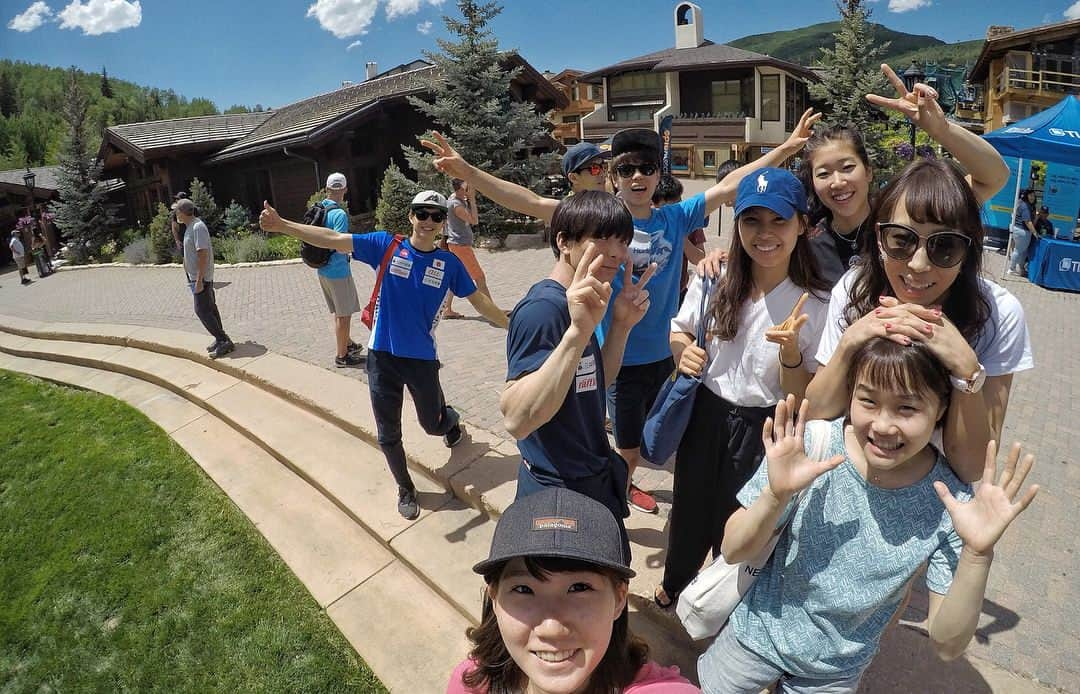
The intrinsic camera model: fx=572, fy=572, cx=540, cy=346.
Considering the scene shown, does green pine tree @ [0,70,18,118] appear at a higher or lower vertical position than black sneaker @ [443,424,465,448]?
higher

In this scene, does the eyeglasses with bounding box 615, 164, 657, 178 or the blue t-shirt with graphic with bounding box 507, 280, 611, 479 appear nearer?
the blue t-shirt with graphic with bounding box 507, 280, 611, 479

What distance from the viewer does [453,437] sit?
180 inches

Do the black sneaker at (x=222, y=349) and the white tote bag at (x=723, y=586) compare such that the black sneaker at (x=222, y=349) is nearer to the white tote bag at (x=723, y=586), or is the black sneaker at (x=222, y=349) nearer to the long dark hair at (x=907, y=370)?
the white tote bag at (x=723, y=586)

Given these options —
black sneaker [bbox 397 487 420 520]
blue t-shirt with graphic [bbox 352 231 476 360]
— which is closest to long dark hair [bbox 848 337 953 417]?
blue t-shirt with graphic [bbox 352 231 476 360]

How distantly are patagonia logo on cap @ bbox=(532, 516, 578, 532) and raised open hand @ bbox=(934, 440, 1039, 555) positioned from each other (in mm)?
946

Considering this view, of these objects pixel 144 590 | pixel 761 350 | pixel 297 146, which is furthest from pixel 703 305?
pixel 297 146

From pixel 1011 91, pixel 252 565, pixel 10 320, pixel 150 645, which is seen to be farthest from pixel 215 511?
pixel 1011 91

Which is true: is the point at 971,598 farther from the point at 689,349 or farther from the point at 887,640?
the point at 887,640

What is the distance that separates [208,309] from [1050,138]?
1311 centimetres

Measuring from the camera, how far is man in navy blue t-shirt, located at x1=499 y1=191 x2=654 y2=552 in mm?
1854

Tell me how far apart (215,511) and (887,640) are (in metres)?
4.64

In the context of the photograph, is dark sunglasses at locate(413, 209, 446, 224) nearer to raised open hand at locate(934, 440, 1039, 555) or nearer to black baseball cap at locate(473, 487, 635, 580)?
black baseball cap at locate(473, 487, 635, 580)

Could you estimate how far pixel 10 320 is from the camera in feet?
40.2

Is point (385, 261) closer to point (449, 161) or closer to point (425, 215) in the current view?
point (425, 215)
